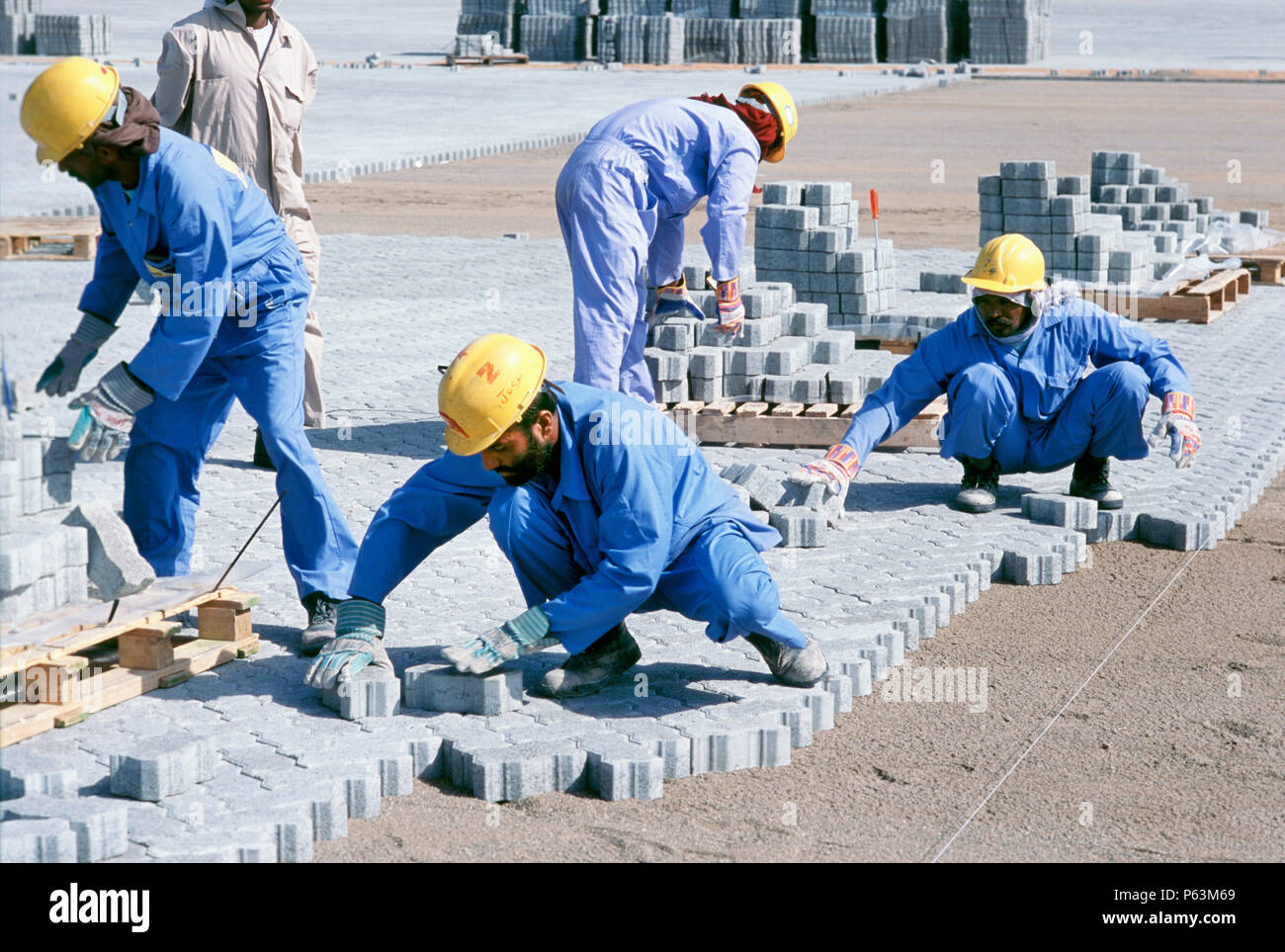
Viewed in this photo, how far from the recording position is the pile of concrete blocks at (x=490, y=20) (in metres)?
38.0

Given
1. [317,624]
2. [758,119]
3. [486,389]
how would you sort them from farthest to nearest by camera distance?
[758,119]
[317,624]
[486,389]

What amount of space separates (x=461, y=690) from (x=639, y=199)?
3.38 meters

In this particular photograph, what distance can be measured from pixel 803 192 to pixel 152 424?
6921 millimetres

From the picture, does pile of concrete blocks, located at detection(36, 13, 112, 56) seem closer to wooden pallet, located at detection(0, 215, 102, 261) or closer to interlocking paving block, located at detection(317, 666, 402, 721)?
wooden pallet, located at detection(0, 215, 102, 261)

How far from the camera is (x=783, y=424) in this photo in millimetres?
8727

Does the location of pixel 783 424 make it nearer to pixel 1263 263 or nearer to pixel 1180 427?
pixel 1180 427

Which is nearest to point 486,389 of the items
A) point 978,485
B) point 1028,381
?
point 1028,381

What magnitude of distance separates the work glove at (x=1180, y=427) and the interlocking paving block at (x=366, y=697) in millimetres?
3665

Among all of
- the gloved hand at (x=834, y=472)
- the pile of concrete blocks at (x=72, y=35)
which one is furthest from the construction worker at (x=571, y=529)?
the pile of concrete blocks at (x=72, y=35)

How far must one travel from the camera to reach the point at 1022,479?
818cm

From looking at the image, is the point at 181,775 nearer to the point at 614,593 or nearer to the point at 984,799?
the point at 614,593

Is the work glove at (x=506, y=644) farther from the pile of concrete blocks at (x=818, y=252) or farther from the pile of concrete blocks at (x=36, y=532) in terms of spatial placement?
the pile of concrete blocks at (x=818, y=252)

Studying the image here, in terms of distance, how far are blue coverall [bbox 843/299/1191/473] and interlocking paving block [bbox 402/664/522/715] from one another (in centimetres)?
275
